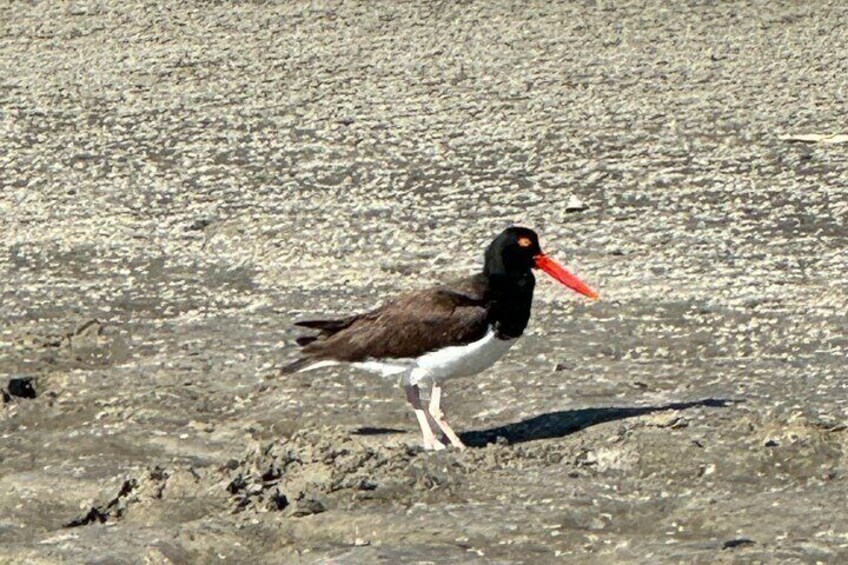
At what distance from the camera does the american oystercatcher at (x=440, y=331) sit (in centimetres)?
758

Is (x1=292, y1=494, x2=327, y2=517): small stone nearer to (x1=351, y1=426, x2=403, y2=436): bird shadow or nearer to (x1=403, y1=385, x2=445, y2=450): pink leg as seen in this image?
(x1=403, y1=385, x2=445, y2=450): pink leg

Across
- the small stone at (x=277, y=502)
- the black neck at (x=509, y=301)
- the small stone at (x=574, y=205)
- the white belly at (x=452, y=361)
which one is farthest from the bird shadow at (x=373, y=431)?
the small stone at (x=574, y=205)

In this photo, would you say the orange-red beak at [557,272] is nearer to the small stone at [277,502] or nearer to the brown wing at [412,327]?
the brown wing at [412,327]

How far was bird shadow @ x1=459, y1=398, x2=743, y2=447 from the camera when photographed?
7684 mm

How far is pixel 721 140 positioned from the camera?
Answer: 39.3ft

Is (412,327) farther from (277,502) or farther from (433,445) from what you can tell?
(277,502)

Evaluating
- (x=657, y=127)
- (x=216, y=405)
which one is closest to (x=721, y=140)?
(x=657, y=127)

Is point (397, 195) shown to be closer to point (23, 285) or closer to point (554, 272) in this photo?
point (23, 285)

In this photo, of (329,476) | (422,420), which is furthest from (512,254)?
(329,476)

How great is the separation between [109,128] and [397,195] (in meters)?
2.69

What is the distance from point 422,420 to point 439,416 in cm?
9

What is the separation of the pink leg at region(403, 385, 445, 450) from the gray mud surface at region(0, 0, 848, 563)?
0.17 m

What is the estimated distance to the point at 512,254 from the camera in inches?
310

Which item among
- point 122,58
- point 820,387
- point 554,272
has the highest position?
point 122,58
